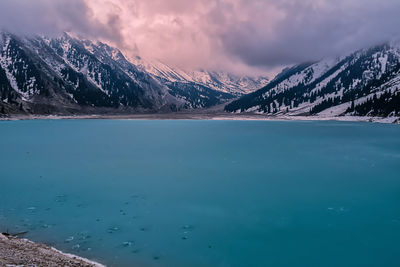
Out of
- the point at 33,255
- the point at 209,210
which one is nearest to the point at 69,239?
the point at 33,255

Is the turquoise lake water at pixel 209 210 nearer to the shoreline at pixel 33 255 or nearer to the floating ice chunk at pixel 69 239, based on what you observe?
the floating ice chunk at pixel 69 239

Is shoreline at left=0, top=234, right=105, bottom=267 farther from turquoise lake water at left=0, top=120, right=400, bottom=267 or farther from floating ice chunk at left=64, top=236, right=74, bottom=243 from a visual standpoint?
floating ice chunk at left=64, top=236, right=74, bottom=243

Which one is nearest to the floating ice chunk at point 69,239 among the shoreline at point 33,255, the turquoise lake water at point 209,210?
the turquoise lake water at point 209,210

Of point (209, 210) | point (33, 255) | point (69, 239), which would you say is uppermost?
point (33, 255)

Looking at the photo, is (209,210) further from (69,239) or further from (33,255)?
(33,255)

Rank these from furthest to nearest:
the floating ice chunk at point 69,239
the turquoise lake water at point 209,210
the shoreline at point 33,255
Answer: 1. the floating ice chunk at point 69,239
2. the turquoise lake water at point 209,210
3. the shoreline at point 33,255

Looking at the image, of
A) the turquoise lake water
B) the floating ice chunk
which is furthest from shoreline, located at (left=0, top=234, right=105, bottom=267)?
the floating ice chunk
